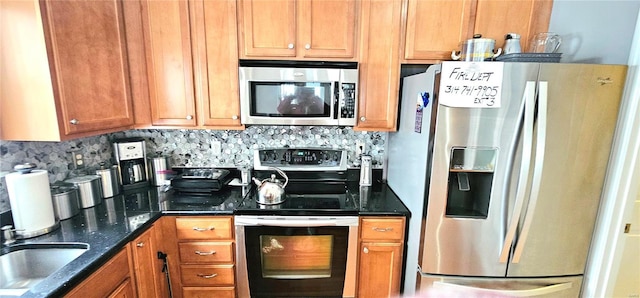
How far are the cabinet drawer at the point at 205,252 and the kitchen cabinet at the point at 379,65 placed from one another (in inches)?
45.0

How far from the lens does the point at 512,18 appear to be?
1673 millimetres

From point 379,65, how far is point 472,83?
2.09ft

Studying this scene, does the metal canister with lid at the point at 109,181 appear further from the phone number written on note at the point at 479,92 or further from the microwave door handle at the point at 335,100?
the phone number written on note at the point at 479,92

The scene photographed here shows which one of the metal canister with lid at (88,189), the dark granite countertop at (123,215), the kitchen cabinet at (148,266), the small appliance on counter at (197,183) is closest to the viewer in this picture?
the dark granite countertop at (123,215)

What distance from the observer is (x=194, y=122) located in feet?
6.13

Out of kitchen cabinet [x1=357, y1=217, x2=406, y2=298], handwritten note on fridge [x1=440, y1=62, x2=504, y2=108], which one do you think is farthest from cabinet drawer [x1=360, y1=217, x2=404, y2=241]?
handwritten note on fridge [x1=440, y1=62, x2=504, y2=108]

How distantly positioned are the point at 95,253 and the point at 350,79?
1.56 m

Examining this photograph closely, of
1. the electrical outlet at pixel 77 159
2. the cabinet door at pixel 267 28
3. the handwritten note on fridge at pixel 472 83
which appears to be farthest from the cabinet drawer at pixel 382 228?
the electrical outlet at pixel 77 159

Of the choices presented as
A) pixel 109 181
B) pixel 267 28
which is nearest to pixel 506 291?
pixel 267 28

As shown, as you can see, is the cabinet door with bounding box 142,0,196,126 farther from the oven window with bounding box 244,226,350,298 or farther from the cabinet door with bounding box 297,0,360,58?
the oven window with bounding box 244,226,350,298

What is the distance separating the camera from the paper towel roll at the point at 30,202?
1247 millimetres

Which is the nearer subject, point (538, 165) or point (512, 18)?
point (538, 165)

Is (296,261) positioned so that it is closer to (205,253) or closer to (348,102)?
(205,253)

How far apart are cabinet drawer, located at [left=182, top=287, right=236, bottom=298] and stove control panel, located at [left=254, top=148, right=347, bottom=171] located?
0.85 meters
